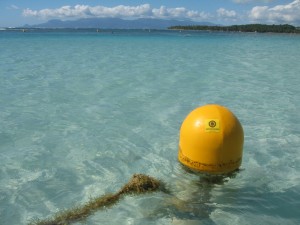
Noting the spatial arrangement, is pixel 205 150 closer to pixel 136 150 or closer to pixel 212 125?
pixel 212 125

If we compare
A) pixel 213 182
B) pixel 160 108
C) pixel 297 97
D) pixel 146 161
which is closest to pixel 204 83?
pixel 297 97

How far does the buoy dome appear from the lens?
5.20m

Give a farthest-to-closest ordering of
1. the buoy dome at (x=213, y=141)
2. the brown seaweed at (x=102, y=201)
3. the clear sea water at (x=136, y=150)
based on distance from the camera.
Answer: the clear sea water at (x=136, y=150) < the buoy dome at (x=213, y=141) < the brown seaweed at (x=102, y=201)

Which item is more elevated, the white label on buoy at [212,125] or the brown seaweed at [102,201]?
the white label on buoy at [212,125]

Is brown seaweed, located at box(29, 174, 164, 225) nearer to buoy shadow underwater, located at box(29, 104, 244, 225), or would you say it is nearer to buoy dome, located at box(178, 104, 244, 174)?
buoy shadow underwater, located at box(29, 104, 244, 225)

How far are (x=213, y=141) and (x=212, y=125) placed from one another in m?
0.23

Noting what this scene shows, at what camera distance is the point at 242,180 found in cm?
629

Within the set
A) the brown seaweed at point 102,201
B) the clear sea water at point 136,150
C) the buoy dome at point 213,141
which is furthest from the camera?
the clear sea water at point 136,150

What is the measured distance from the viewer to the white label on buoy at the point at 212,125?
5207 millimetres

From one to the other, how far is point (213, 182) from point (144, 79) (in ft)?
37.7

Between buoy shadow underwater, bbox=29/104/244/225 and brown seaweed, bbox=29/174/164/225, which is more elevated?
buoy shadow underwater, bbox=29/104/244/225

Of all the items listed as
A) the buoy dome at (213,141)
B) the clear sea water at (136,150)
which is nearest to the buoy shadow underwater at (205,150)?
the buoy dome at (213,141)

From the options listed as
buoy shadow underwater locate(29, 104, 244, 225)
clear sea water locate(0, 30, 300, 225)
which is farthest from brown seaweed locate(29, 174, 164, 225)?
clear sea water locate(0, 30, 300, 225)

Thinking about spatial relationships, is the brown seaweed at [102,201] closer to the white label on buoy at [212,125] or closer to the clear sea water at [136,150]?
the clear sea water at [136,150]
